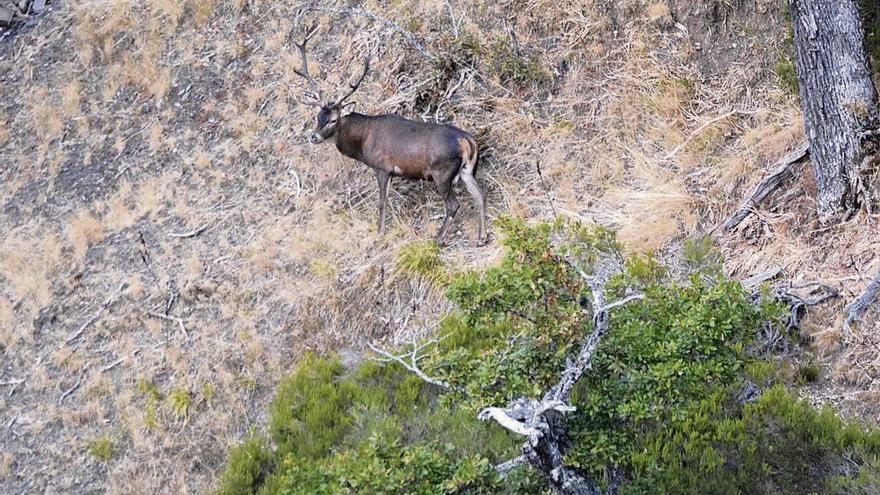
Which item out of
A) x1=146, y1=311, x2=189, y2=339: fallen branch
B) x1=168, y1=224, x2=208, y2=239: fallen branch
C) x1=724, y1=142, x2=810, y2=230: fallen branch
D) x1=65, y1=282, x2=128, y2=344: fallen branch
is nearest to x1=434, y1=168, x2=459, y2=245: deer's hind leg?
x1=724, y1=142, x2=810, y2=230: fallen branch

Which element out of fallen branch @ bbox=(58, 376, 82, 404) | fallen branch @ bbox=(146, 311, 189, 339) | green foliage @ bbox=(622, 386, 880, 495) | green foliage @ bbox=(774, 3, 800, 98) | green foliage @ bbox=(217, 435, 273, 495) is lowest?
fallen branch @ bbox=(58, 376, 82, 404)

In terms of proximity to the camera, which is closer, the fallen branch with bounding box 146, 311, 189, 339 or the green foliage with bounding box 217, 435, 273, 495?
the green foliage with bounding box 217, 435, 273, 495

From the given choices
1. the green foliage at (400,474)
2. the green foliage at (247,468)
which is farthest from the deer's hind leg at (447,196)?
the green foliage at (400,474)

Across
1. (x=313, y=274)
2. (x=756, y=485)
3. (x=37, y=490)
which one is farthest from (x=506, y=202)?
(x=37, y=490)

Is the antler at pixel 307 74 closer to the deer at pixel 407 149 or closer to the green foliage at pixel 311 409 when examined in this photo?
the deer at pixel 407 149

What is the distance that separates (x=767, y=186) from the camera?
10.6 metres

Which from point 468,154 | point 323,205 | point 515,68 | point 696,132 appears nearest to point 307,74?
point 323,205

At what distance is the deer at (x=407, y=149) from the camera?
11.5 meters

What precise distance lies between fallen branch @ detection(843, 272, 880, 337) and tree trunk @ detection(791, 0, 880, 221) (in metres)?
1.10

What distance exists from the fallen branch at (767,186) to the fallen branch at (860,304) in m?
1.64

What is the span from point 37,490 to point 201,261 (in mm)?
→ 2942

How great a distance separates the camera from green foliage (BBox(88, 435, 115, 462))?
37.0 ft

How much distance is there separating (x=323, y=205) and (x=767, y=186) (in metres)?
4.66

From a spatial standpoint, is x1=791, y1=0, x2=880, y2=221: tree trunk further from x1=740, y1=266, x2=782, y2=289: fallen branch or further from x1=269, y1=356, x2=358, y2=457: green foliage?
x1=269, y1=356, x2=358, y2=457: green foliage
